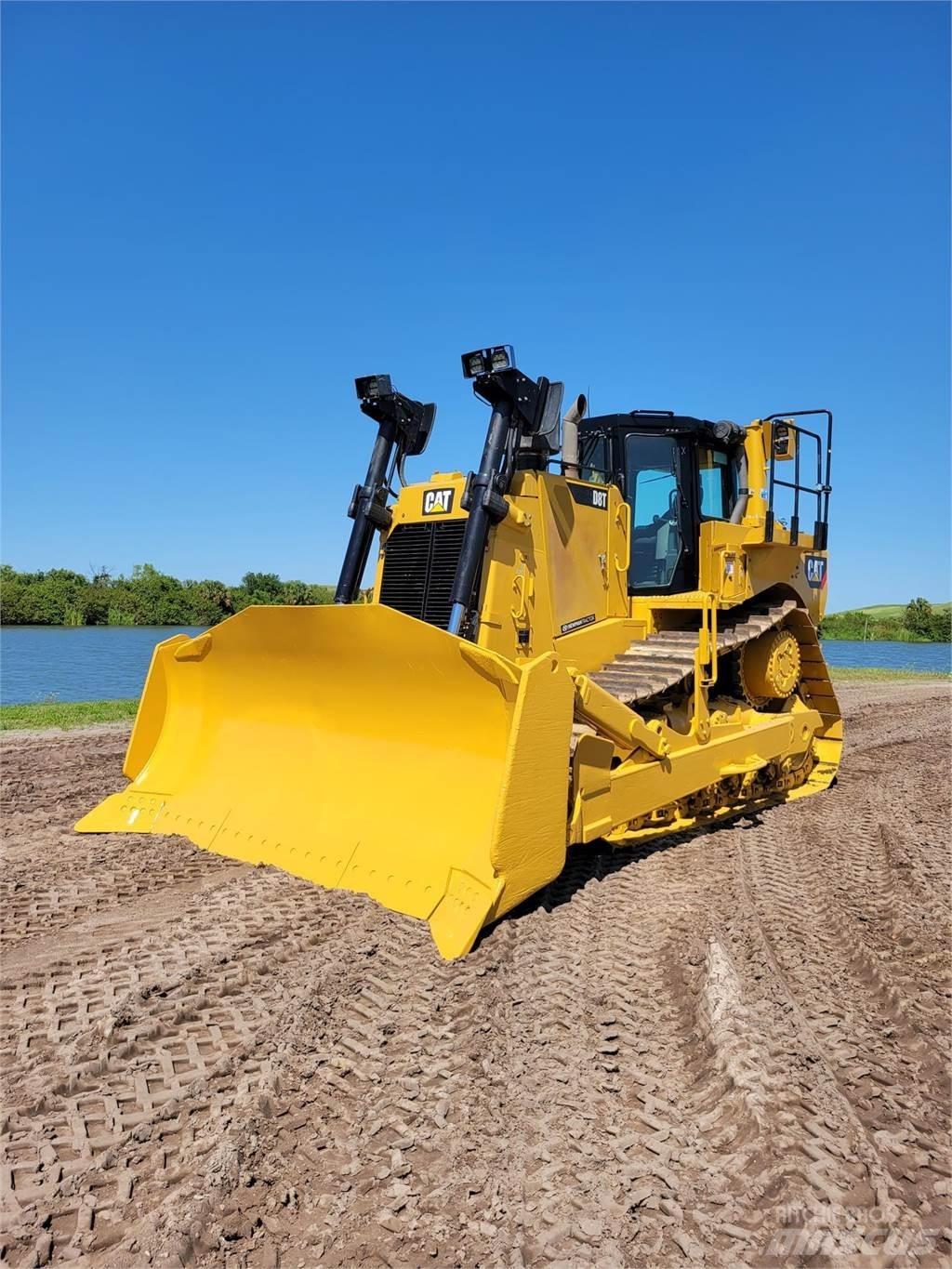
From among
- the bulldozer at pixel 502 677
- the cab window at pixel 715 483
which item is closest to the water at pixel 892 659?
the cab window at pixel 715 483

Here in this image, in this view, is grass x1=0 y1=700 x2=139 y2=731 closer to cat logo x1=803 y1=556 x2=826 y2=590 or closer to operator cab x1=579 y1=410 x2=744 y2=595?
operator cab x1=579 y1=410 x2=744 y2=595

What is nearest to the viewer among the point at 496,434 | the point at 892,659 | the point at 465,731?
the point at 465,731

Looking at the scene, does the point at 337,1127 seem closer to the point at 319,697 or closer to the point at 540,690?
the point at 540,690

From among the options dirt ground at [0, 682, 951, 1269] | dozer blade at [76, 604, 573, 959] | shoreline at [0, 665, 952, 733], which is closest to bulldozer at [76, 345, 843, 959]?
dozer blade at [76, 604, 573, 959]

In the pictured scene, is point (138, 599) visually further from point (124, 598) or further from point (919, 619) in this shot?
point (919, 619)

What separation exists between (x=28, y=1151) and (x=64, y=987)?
41.3 inches

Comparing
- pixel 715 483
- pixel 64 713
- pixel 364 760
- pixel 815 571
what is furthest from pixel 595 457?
pixel 64 713

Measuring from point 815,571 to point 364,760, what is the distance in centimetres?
527

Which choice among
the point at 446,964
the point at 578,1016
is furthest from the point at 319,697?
the point at 578,1016

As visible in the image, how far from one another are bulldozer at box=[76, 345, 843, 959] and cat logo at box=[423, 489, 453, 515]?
4cm

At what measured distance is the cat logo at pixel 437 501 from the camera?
5.29 meters

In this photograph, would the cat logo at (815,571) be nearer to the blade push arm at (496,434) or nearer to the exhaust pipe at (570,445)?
the exhaust pipe at (570,445)

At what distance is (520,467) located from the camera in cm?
545

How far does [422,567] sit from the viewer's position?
5.33 meters
